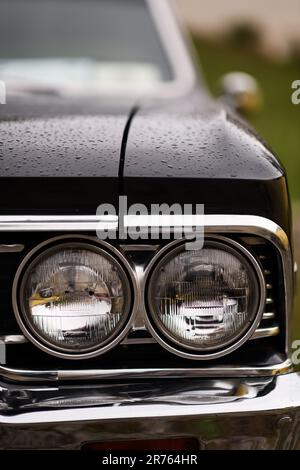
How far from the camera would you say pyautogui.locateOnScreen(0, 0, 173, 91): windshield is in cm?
286

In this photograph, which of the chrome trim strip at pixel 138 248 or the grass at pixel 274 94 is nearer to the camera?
the chrome trim strip at pixel 138 248

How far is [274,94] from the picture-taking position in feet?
40.5

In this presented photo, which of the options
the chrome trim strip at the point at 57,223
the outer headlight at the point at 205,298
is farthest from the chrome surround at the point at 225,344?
the chrome trim strip at the point at 57,223

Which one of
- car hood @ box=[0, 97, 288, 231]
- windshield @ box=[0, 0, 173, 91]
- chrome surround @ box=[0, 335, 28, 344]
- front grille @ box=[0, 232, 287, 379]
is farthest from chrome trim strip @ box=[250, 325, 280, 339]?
windshield @ box=[0, 0, 173, 91]

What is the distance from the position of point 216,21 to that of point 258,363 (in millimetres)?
16707

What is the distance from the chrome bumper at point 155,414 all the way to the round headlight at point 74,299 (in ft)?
0.34

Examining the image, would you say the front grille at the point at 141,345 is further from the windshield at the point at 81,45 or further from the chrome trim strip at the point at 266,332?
the windshield at the point at 81,45

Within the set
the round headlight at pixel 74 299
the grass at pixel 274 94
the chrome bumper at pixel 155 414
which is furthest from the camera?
the grass at pixel 274 94

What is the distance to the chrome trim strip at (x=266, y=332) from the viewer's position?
166cm

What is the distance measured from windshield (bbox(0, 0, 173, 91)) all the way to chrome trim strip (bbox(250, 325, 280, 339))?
1.37 meters

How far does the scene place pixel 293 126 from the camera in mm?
9766

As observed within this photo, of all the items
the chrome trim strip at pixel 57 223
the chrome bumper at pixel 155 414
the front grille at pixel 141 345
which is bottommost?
the chrome bumper at pixel 155 414

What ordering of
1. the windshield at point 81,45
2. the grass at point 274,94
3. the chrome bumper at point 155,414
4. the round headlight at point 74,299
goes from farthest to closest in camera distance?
the grass at point 274,94 < the windshield at point 81,45 < the round headlight at point 74,299 < the chrome bumper at point 155,414
